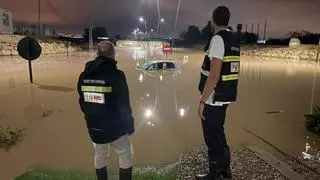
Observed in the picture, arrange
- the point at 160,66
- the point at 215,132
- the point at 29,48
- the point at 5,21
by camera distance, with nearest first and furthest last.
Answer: the point at 215,132, the point at 29,48, the point at 160,66, the point at 5,21

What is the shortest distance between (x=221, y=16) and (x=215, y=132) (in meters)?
1.52

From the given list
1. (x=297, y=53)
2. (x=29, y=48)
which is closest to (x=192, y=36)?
(x=297, y=53)

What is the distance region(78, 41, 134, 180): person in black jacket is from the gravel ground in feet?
5.39

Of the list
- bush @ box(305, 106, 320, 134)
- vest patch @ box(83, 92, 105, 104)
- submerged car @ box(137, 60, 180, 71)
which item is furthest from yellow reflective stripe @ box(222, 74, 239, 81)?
submerged car @ box(137, 60, 180, 71)

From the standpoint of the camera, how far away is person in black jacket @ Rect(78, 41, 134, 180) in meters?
3.34

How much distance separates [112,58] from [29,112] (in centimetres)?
820

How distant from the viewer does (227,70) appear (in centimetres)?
377

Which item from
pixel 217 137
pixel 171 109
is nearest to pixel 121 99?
pixel 217 137

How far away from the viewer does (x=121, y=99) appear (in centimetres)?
341

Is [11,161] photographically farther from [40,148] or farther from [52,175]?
[52,175]

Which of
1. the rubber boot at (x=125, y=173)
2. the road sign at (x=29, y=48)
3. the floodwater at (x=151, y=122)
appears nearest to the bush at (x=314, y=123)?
the floodwater at (x=151, y=122)

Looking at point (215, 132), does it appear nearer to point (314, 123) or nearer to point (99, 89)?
point (99, 89)

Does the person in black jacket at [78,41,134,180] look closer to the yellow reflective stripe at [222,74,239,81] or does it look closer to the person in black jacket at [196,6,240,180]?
the person in black jacket at [196,6,240,180]

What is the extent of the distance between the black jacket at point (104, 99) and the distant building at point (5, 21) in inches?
2084
